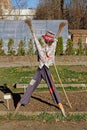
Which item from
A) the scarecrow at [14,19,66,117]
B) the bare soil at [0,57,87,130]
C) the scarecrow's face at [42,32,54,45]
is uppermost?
the scarecrow's face at [42,32,54,45]

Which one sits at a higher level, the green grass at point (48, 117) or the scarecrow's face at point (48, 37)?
the scarecrow's face at point (48, 37)

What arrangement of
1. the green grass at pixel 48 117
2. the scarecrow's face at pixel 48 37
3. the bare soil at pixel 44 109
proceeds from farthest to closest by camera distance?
the scarecrow's face at pixel 48 37 → the green grass at pixel 48 117 → the bare soil at pixel 44 109

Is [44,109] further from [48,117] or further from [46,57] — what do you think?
[46,57]

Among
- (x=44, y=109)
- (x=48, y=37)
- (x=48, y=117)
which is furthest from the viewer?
(x=44, y=109)

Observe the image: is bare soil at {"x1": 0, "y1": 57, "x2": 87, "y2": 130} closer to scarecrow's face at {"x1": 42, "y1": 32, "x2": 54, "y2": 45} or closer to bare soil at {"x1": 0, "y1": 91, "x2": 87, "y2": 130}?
bare soil at {"x1": 0, "y1": 91, "x2": 87, "y2": 130}

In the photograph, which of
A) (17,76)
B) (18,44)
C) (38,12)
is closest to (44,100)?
(17,76)

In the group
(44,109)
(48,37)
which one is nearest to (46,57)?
(48,37)

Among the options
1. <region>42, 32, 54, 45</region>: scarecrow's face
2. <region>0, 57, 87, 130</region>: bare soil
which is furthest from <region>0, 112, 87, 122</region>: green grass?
<region>42, 32, 54, 45</region>: scarecrow's face

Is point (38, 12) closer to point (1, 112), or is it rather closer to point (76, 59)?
point (76, 59)

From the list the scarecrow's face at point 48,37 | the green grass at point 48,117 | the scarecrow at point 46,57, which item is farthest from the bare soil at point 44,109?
the scarecrow's face at point 48,37

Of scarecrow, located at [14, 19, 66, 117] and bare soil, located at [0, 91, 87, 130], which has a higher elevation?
scarecrow, located at [14, 19, 66, 117]

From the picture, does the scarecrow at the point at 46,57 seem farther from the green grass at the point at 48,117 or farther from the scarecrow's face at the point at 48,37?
the green grass at the point at 48,117

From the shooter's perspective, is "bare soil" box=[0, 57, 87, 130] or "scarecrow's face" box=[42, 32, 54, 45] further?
"scarecrow's face" box=[42, 32, 54, 45]

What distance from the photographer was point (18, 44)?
26828mm
